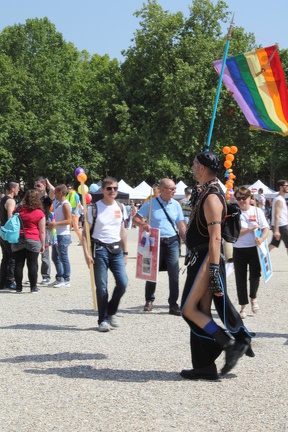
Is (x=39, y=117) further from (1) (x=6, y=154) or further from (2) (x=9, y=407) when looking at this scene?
(2) (x=9, y=407)

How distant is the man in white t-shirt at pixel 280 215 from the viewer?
1379cm

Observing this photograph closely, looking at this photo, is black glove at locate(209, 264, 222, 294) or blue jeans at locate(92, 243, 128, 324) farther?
blue jeans at locate(92, 243, 128, 324)

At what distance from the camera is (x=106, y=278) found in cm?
864

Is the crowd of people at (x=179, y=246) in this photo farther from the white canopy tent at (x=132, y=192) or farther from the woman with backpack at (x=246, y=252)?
the white canopy tent at (x=132, y=192)

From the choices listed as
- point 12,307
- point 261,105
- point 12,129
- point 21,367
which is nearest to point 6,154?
point 12,129

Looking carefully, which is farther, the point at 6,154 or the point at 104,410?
the point at 6,154

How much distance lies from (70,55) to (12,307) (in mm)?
53479

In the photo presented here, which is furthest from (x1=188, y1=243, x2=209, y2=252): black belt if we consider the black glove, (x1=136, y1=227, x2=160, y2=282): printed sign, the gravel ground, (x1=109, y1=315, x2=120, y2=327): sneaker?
(x1=136, y1=227, x2=160, y2=282): printed sign

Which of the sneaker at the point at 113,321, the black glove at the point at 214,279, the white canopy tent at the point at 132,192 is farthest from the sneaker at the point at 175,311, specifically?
the white canopy tent at the point at 132,192

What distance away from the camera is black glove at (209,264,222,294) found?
19.6ft

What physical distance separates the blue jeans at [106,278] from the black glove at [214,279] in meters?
2.69

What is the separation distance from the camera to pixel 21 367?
663 cm

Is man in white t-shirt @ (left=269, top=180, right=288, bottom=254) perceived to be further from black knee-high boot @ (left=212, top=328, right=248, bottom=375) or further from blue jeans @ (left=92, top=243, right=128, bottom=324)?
black knee-high boot @ (left=212, top=328, right=248, bottom=375)

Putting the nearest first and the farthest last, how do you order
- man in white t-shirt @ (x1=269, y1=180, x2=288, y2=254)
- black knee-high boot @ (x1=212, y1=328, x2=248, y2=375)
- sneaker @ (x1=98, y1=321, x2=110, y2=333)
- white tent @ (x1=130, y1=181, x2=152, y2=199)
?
black knee-high boot @ (x1=212, y1=328, x2=248, y2=375)
sneaker @ (x1=98, y1=321, x2=110, y2=333)
man in white t-shirt @ (x1=269, y1=180, x2=288, y2=254)
white tent @ (x1=130, y1=181, x2=152, y2=199)
